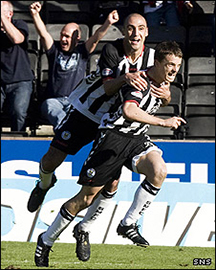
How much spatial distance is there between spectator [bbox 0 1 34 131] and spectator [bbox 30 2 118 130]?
1.04ft

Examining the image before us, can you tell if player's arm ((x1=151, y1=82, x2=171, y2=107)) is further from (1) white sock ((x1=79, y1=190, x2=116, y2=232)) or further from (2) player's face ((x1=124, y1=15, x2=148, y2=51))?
(1) white sock ((x1=79, y1=190, x2=116, y2=232))

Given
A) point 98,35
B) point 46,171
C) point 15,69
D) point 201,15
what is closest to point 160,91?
point 46,171

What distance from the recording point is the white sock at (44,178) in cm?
849

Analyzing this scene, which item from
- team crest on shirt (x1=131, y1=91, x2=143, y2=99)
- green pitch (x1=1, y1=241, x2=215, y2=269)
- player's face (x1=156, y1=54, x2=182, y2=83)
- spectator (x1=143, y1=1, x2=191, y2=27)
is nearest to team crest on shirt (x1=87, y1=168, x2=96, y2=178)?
team crest on shirt (x1=131, y1=91, x2=143, y2=99)

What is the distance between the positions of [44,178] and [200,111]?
3.36 m

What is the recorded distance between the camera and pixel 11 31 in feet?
34.5

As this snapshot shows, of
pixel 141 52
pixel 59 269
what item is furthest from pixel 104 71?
pixel 59 269

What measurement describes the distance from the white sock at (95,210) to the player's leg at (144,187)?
0.45 meters

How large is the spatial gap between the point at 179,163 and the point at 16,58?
269 cm

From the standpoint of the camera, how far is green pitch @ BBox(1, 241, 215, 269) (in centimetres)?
986

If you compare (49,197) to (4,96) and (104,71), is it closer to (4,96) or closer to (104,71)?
(4,96)

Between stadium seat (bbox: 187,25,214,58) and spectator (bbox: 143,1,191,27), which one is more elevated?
spectator (bbox: 143,1,191,27)

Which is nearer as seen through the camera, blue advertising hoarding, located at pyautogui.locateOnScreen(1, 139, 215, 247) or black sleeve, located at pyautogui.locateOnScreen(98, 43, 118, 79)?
black sleeve, located at pyautogui.locateOnScreen(98, 43, 118, 79)

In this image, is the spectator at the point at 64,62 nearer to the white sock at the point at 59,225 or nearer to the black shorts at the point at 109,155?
the white sock at the point at 59,225
